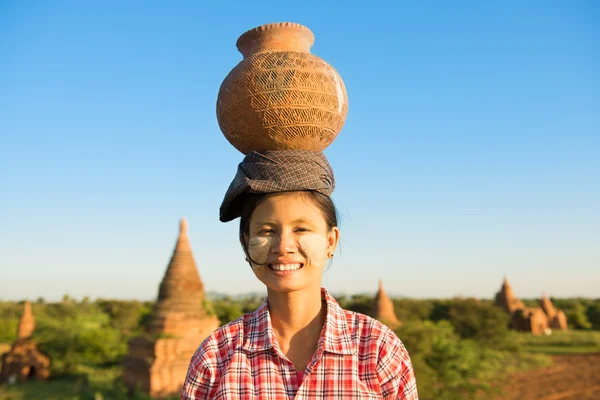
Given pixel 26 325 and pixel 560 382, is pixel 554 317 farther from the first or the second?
pixel 26 325

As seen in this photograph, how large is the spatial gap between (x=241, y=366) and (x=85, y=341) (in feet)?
87.0

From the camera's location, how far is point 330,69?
1926 mm

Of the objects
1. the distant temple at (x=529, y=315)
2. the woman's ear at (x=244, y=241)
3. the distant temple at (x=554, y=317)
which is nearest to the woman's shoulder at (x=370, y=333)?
the woman's ear at (x=244, y=241)

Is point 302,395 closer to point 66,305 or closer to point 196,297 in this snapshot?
point 196,297

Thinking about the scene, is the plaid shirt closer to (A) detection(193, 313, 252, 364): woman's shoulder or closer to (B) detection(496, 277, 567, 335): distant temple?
(A) detection(193, 313, 252, 364): woman's shoulder

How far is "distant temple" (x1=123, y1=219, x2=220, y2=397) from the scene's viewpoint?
520 inches

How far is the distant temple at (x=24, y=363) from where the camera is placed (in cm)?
2020

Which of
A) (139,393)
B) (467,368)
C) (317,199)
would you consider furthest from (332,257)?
(467,368)

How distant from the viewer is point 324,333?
1745mm

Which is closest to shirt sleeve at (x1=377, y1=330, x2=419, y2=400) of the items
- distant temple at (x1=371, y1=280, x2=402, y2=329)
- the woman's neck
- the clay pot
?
the woman's neck

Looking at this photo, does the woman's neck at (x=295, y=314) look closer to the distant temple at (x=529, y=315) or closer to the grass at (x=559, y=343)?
the grass at (x=559, y=343)

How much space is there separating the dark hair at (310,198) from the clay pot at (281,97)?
0.65 feet

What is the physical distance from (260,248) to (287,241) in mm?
116

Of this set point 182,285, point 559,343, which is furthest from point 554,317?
point 182,285
